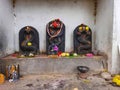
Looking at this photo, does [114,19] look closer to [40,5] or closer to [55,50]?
[55,50]

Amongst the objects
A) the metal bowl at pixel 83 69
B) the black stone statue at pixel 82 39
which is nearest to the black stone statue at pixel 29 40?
the black stone statue at pixel 82 39

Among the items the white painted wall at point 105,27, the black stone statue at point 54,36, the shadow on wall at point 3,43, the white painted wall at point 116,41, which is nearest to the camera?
the white painted wall at point 116,41

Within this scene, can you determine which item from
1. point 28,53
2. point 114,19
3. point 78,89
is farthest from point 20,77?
point 114,19

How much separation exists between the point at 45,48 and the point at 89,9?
4.89 ft

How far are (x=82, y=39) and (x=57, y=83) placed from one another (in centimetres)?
131

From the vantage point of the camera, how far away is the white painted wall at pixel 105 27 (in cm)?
281

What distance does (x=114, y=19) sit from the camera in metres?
2.70

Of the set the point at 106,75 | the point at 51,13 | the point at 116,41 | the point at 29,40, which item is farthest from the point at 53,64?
the point at 51,13

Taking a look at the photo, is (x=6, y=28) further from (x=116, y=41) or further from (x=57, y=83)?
(x=116, y=41)

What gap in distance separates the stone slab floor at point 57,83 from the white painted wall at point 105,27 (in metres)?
0.55

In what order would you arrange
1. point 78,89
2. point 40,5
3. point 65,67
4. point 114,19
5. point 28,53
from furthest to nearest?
point 40,5, point 28,53, point 65,67, point 114,19, point 78,89

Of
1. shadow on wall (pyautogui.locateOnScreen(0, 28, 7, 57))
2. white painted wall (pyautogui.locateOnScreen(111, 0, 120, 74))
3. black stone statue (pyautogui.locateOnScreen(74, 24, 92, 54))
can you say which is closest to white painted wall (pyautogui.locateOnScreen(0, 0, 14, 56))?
shadow on wall (pyautogui.locateOnScreen(0, 28, 7, 57))

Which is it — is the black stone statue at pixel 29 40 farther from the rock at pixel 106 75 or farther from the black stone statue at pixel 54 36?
the rock at pixel 106 75

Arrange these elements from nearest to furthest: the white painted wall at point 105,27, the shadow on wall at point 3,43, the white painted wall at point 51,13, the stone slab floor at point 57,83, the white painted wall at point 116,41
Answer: the stone slab floor at point 57,83 → the white painted wall at point 116,41 → the white painted wall at point 105,27 → the shadow on wall at point 3,43 → the white painted wall at point 51,13
